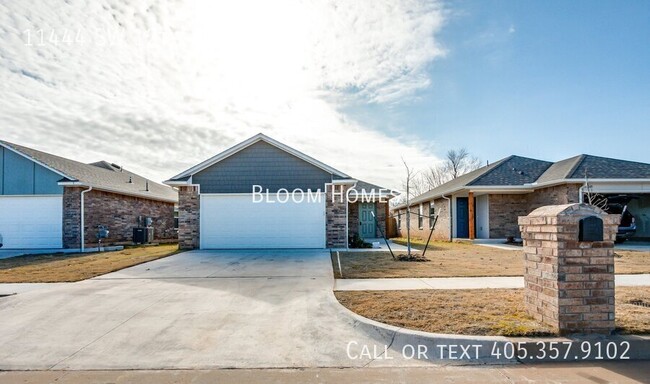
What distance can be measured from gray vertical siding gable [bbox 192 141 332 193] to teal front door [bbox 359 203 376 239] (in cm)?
727

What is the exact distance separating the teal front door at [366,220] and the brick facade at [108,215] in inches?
482

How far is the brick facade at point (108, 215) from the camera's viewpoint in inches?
571

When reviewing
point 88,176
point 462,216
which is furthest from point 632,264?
point 88,176

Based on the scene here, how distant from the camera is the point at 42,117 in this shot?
14.6 metres

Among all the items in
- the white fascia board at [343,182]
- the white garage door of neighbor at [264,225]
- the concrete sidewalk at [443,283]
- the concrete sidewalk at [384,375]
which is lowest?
the concrete sidewalk at [384,375]

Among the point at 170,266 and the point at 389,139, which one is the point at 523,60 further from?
the point at 170,266

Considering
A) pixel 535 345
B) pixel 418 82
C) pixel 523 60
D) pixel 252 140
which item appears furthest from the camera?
pixel 252 140

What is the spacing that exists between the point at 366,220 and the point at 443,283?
14.1 metres

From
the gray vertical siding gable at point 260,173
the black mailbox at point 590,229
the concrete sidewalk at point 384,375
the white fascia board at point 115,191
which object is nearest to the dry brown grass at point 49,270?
the white fascia board at point 115,191

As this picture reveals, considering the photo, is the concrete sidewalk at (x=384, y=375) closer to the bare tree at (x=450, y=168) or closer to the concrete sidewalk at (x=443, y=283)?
the concrete sidewalk at (x=443, y=283)

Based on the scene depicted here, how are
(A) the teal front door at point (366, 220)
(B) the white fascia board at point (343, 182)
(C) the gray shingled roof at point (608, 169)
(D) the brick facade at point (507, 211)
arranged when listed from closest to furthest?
1. (B) the white fascia board at point (343, 182)
2. (C) the gray shingled roof at point (608, 169)
3. (D) the brick facade at point (507, 211)
4. (A) the teal front door at point (366, 220)

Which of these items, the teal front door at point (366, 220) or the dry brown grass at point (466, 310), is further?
the teal front door at point (366, 220)

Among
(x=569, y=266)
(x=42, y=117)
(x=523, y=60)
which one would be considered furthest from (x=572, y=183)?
(x=42, y=117)

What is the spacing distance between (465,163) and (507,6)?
35.8m
